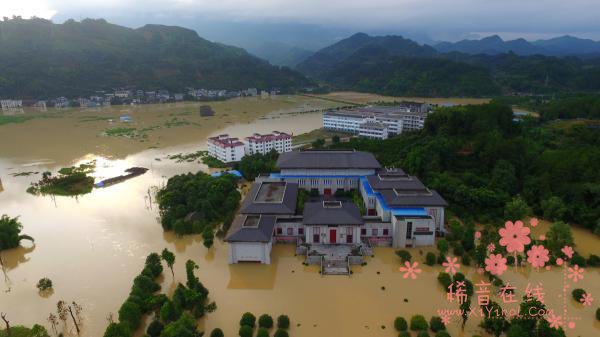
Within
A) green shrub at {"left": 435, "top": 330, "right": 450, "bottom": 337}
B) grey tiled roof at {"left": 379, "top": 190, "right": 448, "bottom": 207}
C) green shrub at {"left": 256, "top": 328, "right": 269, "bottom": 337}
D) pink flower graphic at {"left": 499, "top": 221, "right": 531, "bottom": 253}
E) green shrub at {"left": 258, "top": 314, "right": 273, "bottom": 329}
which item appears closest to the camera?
pink flower graphic at {"left": 499, "top": 221, "right": 531, "bottom": 253}

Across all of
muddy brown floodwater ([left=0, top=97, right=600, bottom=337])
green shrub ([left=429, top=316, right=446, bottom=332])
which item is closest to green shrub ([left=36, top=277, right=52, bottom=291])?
muddy brown floodwater ([left=0, top=97, right=600, bottom=337])

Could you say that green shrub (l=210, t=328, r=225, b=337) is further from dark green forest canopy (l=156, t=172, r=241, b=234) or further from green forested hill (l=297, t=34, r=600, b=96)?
green forested hill (l=297, t=34, r=600, b=96)

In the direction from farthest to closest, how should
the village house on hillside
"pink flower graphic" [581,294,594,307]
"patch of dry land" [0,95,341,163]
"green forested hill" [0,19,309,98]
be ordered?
1. "green forested hill" [0,19,309,98]
2. "patch of dry land" [0,95,341,163]
3. the village house on hillside
4. "pink flower graphic" [581,294,594,307]

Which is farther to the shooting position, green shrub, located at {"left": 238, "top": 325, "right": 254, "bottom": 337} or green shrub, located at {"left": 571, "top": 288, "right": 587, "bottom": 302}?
green shrub, located at {"left": 571, "top": 288, "right": 587, "bottom": 302}

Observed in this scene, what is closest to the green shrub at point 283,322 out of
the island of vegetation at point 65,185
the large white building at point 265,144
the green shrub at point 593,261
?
the green shrub at point 593,261

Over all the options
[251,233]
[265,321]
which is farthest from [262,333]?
[251,233]

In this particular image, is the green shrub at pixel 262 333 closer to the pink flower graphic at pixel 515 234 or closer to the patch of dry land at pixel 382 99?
the pink flower graphic at pixel 515 234

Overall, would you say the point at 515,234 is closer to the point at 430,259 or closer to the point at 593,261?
the point at 430,259
